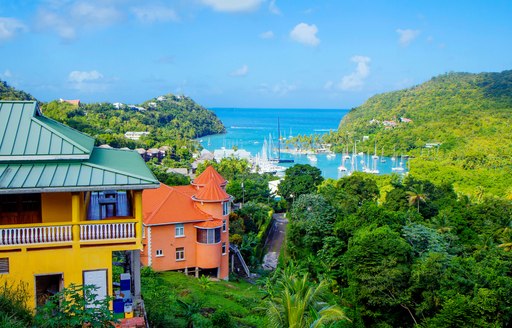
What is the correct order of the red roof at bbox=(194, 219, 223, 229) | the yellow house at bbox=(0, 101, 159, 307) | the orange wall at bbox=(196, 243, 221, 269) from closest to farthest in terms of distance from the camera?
the yellow house at bbox=(0, 101, 159, 307) → the red roof at bbox=(194, 219, 223, 229) → the orange wall at bbox=(196, 243, 221, 269)

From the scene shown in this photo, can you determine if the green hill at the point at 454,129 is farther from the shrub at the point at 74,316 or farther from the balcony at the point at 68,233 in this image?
the shrub at the point at 74,316

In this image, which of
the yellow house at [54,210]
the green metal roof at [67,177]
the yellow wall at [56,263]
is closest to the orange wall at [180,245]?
the yellow house at [54,210]

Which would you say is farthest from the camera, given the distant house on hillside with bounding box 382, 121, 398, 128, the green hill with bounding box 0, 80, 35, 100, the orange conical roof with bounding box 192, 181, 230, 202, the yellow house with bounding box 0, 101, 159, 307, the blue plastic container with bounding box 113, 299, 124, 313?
the distant house on hillside with bounding box 382, 121, 398, 128

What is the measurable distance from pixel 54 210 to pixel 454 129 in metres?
99.9

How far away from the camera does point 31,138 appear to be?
11.1m

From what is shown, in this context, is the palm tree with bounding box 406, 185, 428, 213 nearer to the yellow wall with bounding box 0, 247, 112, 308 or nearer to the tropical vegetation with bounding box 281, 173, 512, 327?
the tropical vegetation with bounding box 281, 173, 512, 327

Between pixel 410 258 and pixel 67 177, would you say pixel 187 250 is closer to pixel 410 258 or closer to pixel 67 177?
pixel 410 258

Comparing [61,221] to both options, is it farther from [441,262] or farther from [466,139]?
[466,139]

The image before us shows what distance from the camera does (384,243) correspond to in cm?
2048

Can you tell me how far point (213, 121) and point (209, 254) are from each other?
155 metres

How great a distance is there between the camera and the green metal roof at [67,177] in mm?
10023

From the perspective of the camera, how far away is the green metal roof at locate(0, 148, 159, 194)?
10023 millimetres

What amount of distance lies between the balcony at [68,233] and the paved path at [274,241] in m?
20.2

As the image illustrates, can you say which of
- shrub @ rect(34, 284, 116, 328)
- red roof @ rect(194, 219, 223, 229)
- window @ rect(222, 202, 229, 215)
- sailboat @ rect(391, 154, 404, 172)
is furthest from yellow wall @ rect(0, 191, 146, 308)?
sailboat @ rect(391, 154, 404, 172)
